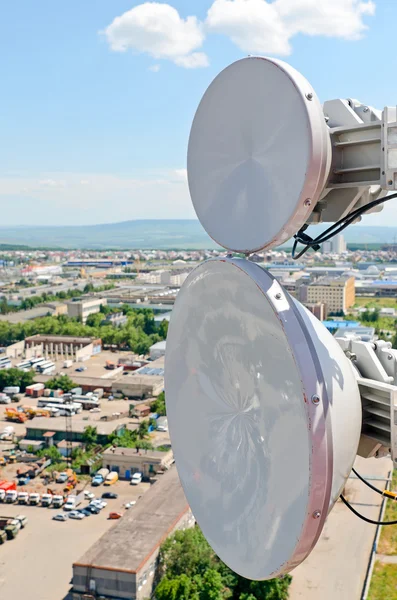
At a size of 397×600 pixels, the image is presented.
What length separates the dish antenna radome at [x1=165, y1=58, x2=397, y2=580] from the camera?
120 centimetres

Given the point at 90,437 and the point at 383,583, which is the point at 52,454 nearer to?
the point at 90,437

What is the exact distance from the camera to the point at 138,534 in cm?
617

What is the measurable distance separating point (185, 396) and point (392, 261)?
146ft

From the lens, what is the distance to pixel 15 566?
6.57 metres

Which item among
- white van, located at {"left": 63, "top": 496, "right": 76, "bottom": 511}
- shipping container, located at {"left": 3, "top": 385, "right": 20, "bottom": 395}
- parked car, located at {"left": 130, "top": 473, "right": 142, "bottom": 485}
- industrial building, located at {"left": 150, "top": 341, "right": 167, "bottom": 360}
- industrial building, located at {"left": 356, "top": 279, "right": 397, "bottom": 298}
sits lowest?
parked car, located at {"left": 130, "top": 473, "right": 142, "bottom": 485}

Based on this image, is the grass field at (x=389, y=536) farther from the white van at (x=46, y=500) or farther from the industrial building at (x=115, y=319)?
the industrial building at (x=115, y=319)

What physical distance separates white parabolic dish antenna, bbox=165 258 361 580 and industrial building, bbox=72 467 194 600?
4426 millimetres

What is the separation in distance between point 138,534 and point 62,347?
11496 mm

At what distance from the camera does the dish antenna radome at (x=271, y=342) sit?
3.93 feet

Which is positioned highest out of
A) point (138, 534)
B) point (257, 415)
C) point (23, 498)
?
point (257, 415)

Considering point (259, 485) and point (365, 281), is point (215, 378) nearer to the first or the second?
point (259, 485)

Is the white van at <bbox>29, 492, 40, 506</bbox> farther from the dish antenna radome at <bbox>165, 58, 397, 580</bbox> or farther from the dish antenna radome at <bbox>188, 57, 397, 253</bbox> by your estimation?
the dish antenna radome at <bbox>188, 57, 397, 253</bbox>

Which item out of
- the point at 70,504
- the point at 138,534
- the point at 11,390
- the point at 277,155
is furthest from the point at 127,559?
the point at 11,390

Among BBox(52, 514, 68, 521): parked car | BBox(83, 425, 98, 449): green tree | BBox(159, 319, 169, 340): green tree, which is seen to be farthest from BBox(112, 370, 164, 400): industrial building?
BBox(52, 514, 68, 521): parked car
